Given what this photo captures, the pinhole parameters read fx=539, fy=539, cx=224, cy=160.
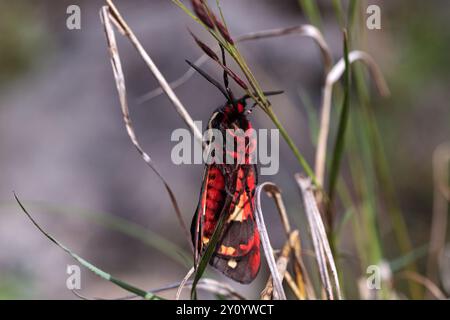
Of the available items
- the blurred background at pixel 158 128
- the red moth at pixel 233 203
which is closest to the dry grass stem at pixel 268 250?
the red moth at pixel 233 203

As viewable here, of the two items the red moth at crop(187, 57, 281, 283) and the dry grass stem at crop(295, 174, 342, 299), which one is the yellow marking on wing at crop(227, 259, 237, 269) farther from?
the dry grass stem at crop(295, 174, 342, 299)

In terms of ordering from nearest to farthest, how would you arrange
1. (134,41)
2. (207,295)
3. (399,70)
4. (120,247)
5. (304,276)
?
(134,41)
(304,276)
(207,295)
(120,247)
(399,70)

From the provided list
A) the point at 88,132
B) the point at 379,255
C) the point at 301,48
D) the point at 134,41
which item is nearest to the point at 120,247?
the point at 88,132

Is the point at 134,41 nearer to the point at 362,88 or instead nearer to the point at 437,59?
the point at 362,88

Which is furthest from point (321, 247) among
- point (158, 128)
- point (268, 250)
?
point (158, 128)

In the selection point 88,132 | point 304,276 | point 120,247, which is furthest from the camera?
point 88,132

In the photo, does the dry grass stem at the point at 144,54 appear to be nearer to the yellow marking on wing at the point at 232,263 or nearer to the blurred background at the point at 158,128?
the yellow marking on wing at the point at 232,263

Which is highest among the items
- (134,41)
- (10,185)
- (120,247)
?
(134,41)
